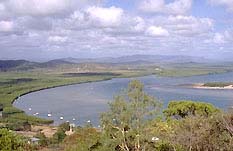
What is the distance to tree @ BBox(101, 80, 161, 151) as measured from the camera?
9.42 metres

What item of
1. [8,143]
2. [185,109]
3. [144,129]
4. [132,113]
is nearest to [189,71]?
[185,109]

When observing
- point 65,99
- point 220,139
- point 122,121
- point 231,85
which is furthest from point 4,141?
point 231,85

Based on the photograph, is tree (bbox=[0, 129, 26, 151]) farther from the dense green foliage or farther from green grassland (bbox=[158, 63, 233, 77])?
green grassland (bbox=[158, 63, 233, 77])

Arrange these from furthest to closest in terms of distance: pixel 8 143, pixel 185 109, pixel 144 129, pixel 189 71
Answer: pixel 189 71 → pixel 185 109 → pixel 8 143 → pixel 144 129

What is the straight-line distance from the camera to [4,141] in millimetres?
11680

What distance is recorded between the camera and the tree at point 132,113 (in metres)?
9.42

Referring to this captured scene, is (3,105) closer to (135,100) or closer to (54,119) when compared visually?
(54,119)

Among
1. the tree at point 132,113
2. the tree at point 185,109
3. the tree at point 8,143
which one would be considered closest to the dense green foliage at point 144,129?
the tree at point 132,113

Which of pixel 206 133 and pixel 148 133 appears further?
pixel 148 133

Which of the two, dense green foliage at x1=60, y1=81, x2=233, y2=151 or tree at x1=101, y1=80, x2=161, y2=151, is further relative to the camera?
tree at x1=101, y1=80, x2=161, y2=151

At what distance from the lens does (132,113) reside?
9492 millimetres

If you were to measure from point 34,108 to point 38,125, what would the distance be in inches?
356

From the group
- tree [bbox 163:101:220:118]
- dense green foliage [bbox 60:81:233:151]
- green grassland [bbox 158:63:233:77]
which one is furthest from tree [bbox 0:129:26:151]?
green grassland [bbox 158:63:233:77]

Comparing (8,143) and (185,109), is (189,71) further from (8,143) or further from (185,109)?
(8,143)
